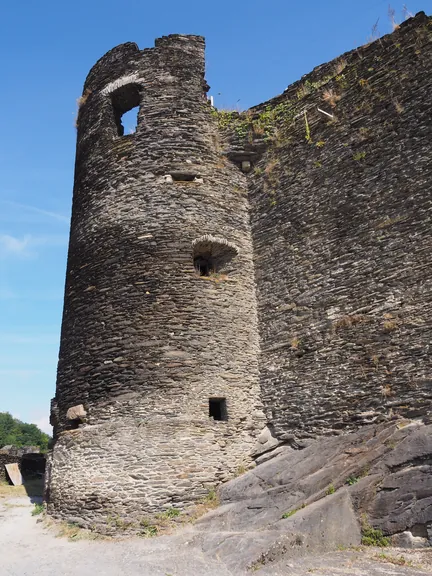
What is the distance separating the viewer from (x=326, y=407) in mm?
9930

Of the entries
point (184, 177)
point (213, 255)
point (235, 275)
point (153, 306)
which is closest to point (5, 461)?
point (153, 306)

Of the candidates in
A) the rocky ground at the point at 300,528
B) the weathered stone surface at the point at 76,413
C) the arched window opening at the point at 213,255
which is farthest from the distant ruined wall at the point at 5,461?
the arched window opening at the point at 213,255

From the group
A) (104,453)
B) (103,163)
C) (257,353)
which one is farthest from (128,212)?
(104,453)

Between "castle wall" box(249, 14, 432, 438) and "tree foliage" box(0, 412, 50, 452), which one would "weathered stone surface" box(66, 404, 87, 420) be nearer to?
"castle wall" box(249, 14, 432, 438)

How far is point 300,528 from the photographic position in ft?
24.1

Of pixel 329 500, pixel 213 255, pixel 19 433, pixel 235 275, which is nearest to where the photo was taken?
pixel 329 500

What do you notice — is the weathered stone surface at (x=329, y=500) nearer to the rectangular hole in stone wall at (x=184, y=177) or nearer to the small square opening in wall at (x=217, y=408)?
the small square opening in wall at (x=217, y=408)

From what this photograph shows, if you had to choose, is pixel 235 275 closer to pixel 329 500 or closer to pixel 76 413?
pixel 76 413

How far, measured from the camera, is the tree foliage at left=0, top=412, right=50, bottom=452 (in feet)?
201

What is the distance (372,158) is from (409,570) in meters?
7.92

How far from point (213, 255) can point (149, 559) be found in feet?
22.4

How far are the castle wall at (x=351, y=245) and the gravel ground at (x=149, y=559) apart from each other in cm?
291

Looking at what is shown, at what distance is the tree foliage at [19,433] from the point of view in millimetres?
61312

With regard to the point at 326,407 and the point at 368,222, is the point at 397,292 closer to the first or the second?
the point at 368,222
